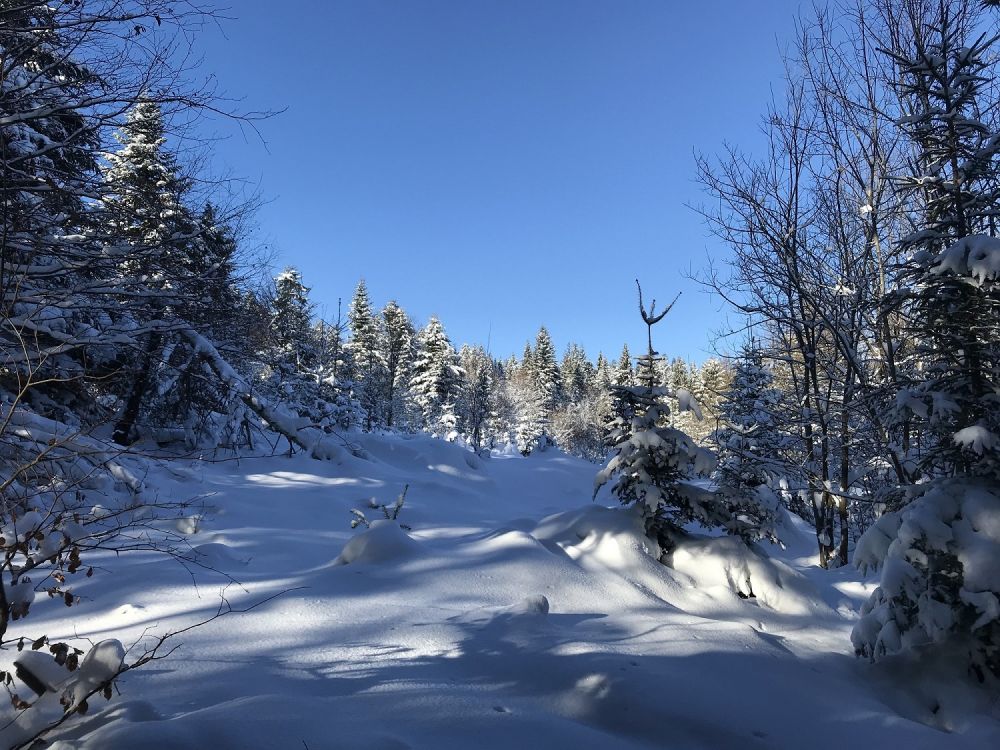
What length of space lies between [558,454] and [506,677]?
59.5ft

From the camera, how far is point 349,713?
2.21 m

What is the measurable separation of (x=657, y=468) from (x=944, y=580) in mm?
2687

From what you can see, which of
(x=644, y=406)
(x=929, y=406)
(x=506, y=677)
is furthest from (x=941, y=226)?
(x=506, y=677)

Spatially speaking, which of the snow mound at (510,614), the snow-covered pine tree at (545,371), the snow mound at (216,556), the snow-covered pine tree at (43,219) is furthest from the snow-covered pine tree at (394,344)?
the snow mound at (510,614)

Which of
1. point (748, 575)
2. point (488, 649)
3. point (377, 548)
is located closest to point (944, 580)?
point (748, 575)

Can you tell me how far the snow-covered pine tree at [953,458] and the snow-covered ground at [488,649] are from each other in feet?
1.27

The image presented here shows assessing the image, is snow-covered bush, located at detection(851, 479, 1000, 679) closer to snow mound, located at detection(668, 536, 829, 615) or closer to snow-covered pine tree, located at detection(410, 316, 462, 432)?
snow mound, located at detection(668, 536, 829, 615)

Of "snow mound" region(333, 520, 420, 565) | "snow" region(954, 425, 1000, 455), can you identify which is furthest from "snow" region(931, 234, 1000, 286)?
"snow mound" region(333, 520, 420, 565)

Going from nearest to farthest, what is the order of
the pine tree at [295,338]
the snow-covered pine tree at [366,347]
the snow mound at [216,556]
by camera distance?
the snow mound at [216,556] → the pine tree at [295,338] → the snow-covered pine tree at [366,347]

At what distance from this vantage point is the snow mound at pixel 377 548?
4.61 meters

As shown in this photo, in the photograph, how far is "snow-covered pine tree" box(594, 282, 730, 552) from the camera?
562 centimetres

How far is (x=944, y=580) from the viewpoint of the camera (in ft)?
11.4

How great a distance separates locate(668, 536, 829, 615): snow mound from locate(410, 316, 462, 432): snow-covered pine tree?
104 feet

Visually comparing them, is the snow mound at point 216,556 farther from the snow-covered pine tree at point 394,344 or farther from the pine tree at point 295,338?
the snow-covered pine tree at point 394,344
